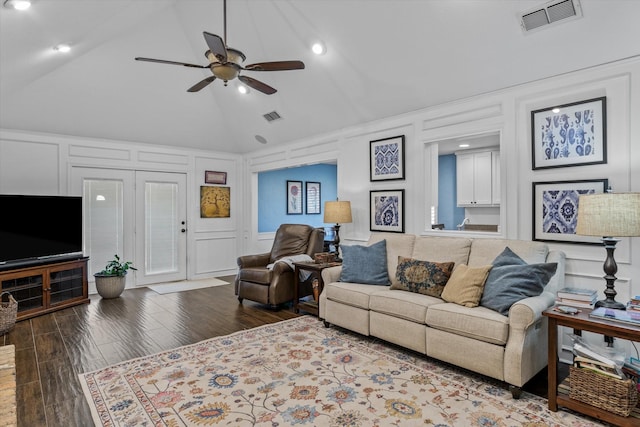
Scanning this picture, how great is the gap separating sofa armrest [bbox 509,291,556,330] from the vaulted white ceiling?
6.39ft

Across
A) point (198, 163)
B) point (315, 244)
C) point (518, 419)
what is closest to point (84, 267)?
point (198, 163)

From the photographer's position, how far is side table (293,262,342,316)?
4.26 meters

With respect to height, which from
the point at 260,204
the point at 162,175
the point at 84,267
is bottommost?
the point at 84,267

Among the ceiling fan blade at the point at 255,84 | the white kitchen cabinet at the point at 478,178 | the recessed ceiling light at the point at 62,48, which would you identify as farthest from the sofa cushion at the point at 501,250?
the recessed ceiling light at the point at 62,48

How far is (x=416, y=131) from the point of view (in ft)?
13.9

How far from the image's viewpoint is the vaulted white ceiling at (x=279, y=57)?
2885 mm

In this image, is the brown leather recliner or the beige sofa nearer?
the beige sofa

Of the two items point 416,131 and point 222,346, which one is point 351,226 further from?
point 222,346

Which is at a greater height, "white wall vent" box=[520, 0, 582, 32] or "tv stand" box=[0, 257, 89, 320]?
"white wall vent" box=[520, 0, 582, 32]

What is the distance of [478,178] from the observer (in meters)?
6.40

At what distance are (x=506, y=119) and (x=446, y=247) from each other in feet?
4.37

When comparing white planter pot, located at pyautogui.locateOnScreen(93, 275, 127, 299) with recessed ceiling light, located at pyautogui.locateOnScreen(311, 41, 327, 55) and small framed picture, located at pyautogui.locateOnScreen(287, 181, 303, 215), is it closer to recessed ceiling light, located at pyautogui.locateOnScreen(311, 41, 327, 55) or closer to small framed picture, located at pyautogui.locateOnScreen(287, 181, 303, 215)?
small framed picture, located at pyautogui.locateOnScreen(287, 181, 303, 215)

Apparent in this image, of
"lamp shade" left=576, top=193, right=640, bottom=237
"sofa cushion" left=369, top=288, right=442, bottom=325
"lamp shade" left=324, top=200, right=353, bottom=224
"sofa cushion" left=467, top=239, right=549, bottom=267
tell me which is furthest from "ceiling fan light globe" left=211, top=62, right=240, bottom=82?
"lamp shade" left=576, top=193, right=640, bottom=237

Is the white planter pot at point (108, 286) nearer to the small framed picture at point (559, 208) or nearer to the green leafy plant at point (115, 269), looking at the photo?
the green leafy plant at point (115, 269)
